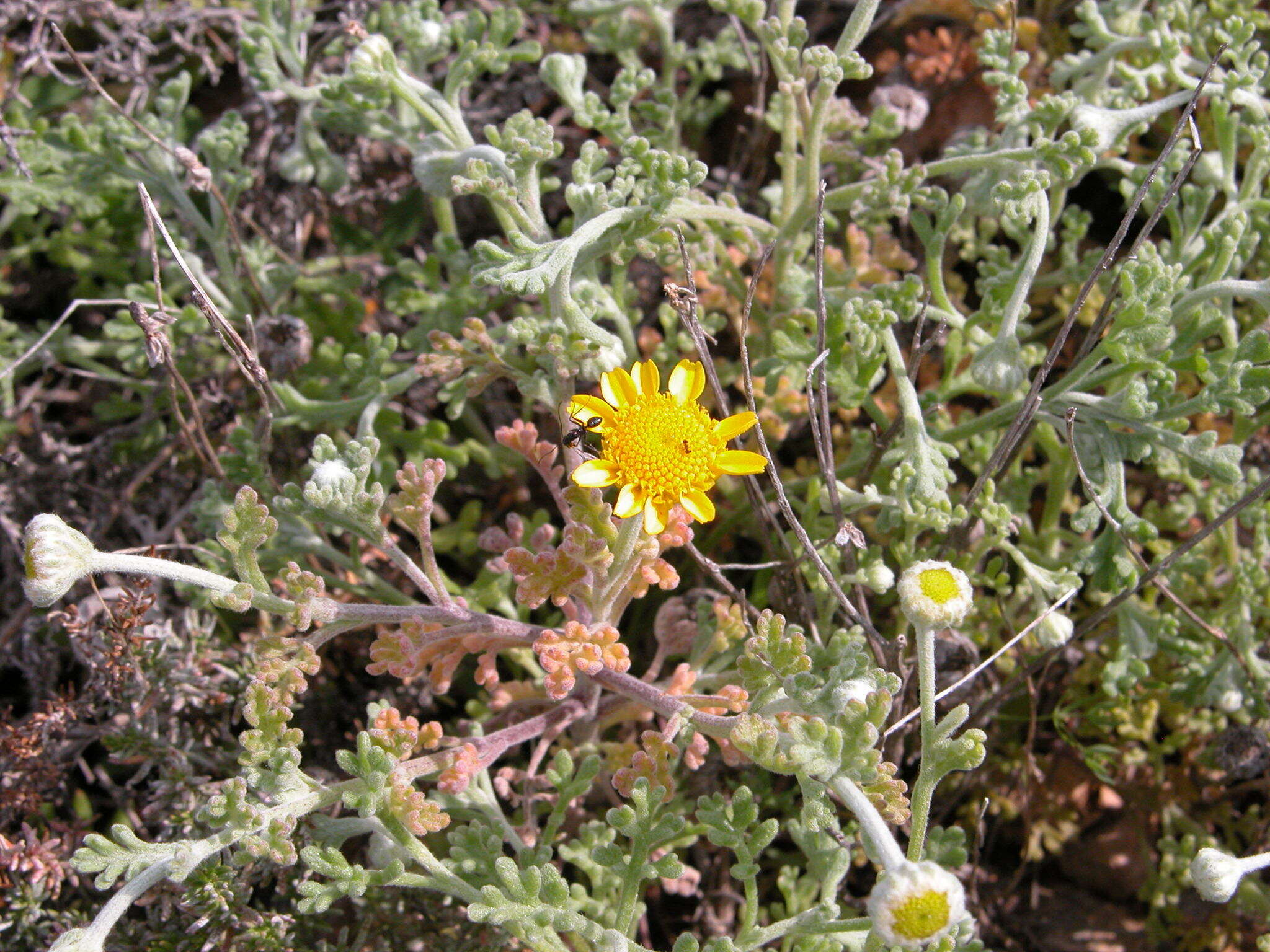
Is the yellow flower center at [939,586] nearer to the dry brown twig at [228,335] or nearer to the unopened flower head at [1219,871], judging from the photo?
the unopened flower head at [1219,871]

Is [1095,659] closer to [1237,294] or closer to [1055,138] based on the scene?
[1237,294]

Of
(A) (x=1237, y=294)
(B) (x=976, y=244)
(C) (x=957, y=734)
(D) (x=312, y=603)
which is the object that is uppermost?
(A) (x=1237, y=294)

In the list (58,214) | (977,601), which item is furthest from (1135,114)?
(58,214)

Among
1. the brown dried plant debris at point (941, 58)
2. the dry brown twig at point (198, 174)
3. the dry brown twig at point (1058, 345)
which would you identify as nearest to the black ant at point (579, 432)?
the dry brown twig at point (1058, 345)

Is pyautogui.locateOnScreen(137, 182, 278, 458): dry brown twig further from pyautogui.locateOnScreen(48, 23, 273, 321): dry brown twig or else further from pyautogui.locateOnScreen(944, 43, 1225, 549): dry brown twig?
pyautogui.locateOnScreen(944, 43, 1225, 549): dry brown twig

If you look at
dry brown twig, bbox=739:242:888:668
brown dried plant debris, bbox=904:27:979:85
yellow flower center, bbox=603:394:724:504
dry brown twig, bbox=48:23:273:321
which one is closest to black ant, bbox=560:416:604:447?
yellow flower center, bbox=603:394:724:504

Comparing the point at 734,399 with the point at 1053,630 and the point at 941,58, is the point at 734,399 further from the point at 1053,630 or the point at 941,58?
the point at 941,58
